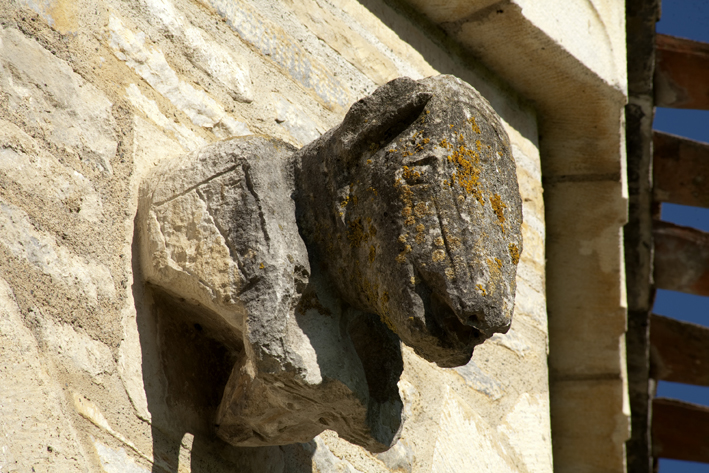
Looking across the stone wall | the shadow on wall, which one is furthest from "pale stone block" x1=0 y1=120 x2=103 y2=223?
the shadow on wall

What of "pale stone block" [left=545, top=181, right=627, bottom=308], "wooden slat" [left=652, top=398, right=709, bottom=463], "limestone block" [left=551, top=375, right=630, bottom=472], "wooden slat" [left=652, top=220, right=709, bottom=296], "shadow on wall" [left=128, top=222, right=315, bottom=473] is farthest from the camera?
"wooden slat" [left=652, top=398, right=709, bottom=463]

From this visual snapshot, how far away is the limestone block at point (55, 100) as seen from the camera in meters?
1.20

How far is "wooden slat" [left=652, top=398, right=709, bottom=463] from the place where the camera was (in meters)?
3.89

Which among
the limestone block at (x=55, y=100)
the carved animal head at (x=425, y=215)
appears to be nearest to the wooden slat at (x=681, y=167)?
the carved animal head at (x=425, y=215)

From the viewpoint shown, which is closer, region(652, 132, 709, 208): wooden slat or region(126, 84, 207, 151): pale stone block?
region(126, 84, 207, 151): pale stone block

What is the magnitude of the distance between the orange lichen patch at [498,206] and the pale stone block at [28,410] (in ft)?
2.09

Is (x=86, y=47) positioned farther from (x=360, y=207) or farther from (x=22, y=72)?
(x=360, y=207)

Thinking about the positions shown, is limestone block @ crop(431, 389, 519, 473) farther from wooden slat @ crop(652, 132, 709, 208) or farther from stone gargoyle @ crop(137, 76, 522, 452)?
wooden slat @ crop(652, 132, 709, 208)

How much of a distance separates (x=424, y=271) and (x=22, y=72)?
0.67m

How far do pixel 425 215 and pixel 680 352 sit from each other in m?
3.05

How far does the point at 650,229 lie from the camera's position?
336cm

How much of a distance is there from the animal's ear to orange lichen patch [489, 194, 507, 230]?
0.52 feet

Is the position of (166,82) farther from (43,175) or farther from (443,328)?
(443,328)

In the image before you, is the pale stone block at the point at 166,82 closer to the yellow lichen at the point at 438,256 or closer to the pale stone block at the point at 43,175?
the pale stone block at the point at 43,175
